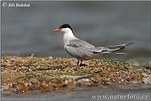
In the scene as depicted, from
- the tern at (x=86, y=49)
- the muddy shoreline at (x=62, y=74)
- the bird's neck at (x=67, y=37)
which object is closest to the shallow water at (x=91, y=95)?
the muddy shoreline at (x=62, y=74)

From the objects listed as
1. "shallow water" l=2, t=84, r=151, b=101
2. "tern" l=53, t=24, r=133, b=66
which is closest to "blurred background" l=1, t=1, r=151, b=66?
"tern" l=53, t=24, r=133, b=66

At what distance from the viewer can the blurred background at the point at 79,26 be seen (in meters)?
15.3

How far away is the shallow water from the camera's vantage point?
26.4 feet

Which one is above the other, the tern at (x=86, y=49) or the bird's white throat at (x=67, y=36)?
the bird's white throat at (x=67, y=36)

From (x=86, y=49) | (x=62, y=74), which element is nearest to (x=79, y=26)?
(x=86, y=49)

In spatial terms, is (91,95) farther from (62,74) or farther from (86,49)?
(86,49)

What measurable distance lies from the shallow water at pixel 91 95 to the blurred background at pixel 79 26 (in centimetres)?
413

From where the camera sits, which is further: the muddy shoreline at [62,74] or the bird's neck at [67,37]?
the bird's neck at [67,37]

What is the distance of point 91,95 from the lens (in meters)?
8.29

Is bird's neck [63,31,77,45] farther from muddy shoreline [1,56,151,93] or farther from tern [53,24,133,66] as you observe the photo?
muddy shoreline [1,56,151,93]

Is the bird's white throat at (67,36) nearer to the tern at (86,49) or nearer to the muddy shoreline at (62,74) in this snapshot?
the tern at (86,49)

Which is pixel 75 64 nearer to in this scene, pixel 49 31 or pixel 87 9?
pixel 49 31

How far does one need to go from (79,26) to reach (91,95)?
11457mm

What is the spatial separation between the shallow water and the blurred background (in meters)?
4.13
